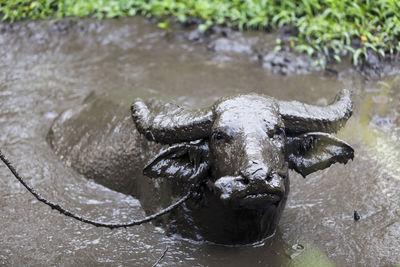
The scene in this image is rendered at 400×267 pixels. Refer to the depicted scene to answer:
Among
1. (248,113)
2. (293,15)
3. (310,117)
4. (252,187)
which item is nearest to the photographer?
(252,187)

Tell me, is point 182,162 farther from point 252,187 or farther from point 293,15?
point 293,15

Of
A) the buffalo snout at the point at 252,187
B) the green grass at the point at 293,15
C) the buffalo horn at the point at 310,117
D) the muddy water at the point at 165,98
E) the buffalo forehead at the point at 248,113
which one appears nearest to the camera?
the buffalo snout at the point at 252,187

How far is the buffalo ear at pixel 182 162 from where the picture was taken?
3748 millimetres

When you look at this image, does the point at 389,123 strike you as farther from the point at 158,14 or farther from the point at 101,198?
the point at 158,14

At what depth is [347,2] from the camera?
7.88 meters

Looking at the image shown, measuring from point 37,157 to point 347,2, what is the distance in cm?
516

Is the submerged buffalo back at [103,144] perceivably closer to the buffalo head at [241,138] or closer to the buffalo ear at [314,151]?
the buffalo head at [241,138]

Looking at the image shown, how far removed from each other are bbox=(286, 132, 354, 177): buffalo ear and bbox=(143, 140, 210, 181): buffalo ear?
2.08 ft

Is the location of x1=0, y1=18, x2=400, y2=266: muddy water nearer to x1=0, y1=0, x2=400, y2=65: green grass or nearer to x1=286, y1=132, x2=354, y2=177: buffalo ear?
x1=0, y1=0, x2=400, y2=65: green grass

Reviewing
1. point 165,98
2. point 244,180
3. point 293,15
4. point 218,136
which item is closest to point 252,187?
point 244,180

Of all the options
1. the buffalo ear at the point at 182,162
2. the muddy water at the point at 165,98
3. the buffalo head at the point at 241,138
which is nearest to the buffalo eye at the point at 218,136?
the buffalo head at the point at 241,138

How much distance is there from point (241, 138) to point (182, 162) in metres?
0.63

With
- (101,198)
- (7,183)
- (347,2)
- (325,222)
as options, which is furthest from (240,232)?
(347,2)

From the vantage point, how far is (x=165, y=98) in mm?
5160
